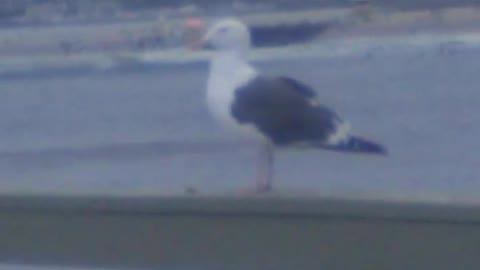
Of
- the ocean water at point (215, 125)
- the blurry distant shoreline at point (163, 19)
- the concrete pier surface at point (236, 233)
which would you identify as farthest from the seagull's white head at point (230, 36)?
the concrete pier surface at point (236, 233)

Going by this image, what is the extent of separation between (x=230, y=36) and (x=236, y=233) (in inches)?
67.3

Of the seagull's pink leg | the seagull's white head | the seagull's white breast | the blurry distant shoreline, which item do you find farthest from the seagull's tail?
the blurry distant shoreline

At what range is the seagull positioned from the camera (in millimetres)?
4312

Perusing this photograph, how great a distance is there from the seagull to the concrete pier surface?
94 centimetres

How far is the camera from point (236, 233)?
317cm

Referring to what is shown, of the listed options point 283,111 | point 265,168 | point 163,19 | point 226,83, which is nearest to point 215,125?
point 163,19

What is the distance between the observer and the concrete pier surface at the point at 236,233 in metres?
3.04

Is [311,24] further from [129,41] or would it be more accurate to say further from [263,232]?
[263,232]

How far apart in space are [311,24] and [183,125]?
76 cm

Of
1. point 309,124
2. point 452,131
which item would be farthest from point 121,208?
point 452,131

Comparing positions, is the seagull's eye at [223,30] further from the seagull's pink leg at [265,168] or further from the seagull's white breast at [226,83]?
the seagull's pink leg at [265,168]

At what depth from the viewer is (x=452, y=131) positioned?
7.04 m

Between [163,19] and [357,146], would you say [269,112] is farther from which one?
[163,19]

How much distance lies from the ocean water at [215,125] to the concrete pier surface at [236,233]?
5.37 feet
